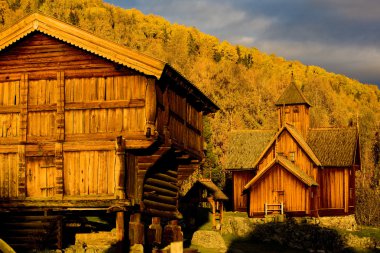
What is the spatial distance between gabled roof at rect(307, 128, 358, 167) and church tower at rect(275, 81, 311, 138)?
980 millimetres

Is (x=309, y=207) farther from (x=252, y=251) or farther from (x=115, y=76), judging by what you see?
(x=115, y=76)

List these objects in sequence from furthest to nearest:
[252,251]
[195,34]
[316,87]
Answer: [195,34] → [316,87] → [252,251]

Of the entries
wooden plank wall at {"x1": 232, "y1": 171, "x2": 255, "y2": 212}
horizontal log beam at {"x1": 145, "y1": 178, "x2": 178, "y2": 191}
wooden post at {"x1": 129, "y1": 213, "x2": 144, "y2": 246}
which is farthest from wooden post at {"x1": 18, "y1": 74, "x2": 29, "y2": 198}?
wooden plank wall at {"x1": 232, "y1": 171, "x2": 255, "y2": 212}

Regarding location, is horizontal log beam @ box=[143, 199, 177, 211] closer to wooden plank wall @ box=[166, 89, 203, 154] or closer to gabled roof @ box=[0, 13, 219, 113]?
wooden plank wall @ box=[166, 89, 203, 154]

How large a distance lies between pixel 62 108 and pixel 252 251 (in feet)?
65.3

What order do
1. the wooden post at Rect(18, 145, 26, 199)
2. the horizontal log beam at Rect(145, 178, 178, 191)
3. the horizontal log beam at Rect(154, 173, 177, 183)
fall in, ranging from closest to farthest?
1. the wooden post at Rect(18, 145, 26, 199)
2. the horizontal log beam at Rect(145, 178, 178, 191)
3. the horizontal log beam at Rect(154, 173, 177, 183)

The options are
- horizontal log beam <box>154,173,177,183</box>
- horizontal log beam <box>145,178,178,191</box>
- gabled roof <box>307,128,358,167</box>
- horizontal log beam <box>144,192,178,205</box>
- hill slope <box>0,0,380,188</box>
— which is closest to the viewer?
horizontal log beam <box>144,192,178,205</box>

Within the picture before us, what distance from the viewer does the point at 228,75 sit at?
119 metres

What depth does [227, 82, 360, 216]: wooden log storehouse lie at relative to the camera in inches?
1876

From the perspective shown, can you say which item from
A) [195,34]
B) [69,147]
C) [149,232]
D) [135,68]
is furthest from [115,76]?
[195,34]

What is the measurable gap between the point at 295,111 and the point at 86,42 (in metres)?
36.3

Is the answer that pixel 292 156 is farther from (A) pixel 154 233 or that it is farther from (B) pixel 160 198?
(A) pixel 154 233

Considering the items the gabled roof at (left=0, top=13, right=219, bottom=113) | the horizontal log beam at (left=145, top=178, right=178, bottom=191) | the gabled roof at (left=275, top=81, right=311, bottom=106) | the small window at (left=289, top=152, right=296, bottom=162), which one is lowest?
the horizontal log beam at (left=145, top=178, right=178, bottom=191)

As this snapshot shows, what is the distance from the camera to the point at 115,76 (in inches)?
867
